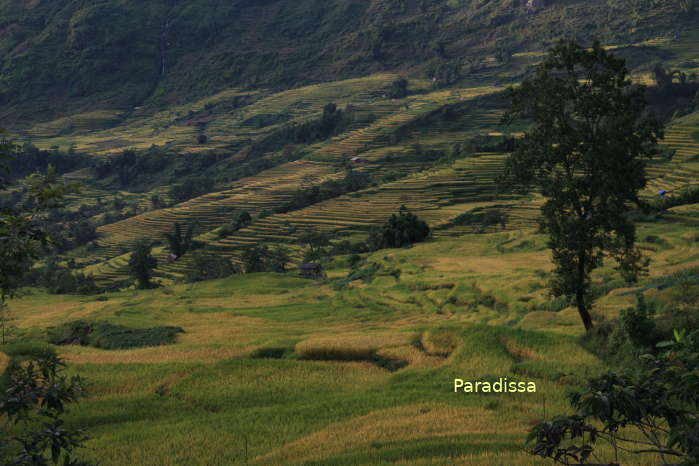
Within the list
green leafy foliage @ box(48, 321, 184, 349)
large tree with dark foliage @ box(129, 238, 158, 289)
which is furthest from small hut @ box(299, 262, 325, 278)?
green leafy foliage @ box(48, 321, 184, 349)

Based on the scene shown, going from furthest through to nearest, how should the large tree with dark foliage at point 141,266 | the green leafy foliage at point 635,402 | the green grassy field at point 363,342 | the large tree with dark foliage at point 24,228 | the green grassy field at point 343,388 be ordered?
the large tree with dark foliage at point 141,266
the green grassy field at point 363,342
the green grassy field at point 343,388
the large tree with dark foliage at point 24,228
the green leafy foliage at point 635,402

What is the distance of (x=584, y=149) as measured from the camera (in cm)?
1683

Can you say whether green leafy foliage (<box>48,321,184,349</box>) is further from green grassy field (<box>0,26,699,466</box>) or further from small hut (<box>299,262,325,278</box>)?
small hut (<box>299,262,325,278</box>)

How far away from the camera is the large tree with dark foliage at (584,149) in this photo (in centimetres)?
1634

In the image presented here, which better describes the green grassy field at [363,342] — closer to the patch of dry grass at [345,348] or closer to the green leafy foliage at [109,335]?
the patch of dry grass at [345,348]

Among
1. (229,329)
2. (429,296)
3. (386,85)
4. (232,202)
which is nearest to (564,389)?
(229,329)

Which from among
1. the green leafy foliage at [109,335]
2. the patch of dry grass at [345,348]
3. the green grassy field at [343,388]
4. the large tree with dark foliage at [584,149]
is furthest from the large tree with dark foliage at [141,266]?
the large tree with dark foliage at [584,149]

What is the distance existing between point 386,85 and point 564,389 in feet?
573

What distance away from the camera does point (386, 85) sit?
181875 mm

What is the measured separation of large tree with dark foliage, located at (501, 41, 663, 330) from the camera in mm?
16344

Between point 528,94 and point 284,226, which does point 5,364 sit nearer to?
point 528,94

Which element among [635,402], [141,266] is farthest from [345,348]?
[141,266]

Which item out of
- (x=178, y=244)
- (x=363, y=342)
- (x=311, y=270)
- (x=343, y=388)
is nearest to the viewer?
(x=343, y=388)

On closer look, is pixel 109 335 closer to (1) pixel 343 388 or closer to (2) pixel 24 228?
(1) pixel 343 388
